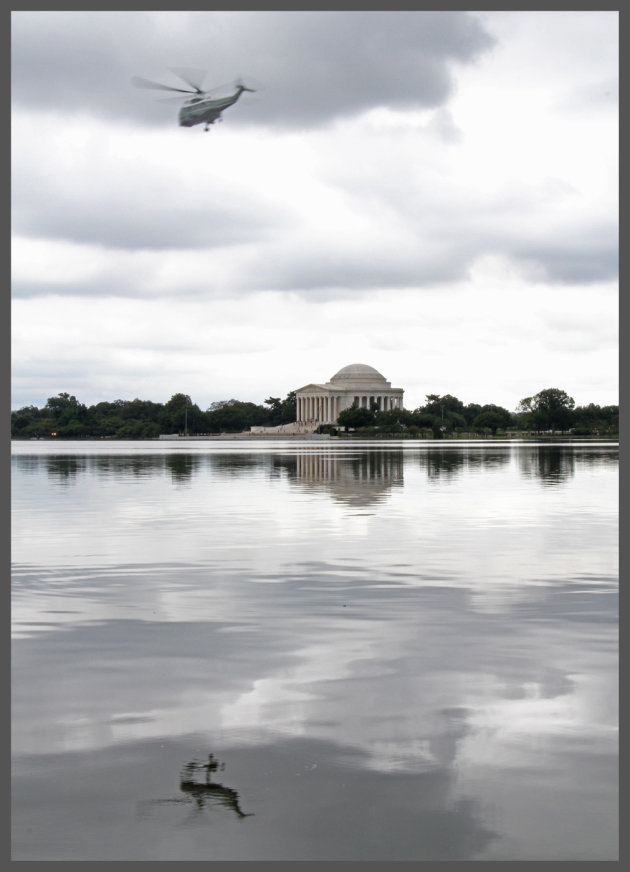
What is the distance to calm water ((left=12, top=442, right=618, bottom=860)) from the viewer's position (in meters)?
6.28

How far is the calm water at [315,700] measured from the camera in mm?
6281

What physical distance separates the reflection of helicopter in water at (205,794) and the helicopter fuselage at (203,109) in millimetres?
21411

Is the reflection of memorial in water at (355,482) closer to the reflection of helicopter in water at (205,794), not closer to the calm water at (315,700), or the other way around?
the calm water at (315,700)

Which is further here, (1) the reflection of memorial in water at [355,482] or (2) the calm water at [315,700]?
(1) the reflection of memorial in water at [355,482]

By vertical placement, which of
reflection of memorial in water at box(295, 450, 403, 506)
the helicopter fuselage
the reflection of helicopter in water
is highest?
the helicopter fuselage

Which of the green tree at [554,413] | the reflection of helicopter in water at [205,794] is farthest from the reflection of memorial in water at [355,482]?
the green tree at [554,413]

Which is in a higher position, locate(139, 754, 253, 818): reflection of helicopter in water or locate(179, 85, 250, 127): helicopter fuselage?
locate(179, 85, 250, 127): helicopter fuselage

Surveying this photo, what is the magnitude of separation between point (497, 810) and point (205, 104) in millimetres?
23133

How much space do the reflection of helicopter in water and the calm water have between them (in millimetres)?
18

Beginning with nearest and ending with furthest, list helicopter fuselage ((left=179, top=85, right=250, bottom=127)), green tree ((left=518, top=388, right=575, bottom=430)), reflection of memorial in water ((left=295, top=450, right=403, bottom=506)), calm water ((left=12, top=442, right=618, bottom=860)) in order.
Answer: calm water ((left=12, top=442, right=618, bottom=860))
helicopter fuselage ((left=179, top=85, right=250, bottom=127))
reflection of memorial in water ((left=295, top=450, right=403, bottom=506))
green tree ((left=518, top=388, right=575, bottom=430))

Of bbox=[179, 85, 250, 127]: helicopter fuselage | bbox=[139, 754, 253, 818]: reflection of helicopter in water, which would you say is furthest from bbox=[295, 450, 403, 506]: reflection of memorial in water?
bbox=[139, 754, 253, 818]: reflection of helicopter in water

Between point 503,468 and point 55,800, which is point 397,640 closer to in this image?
point 55,800

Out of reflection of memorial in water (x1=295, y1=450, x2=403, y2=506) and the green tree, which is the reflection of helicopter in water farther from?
the green tree

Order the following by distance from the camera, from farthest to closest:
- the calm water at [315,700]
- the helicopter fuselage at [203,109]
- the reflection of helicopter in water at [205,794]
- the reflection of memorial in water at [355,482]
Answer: the reflection of memorial in water at [355,482] → the helicopter fuselage at [203,109] → the reflection of helicopter in water at [205,794] → the calm water at [315,700]
